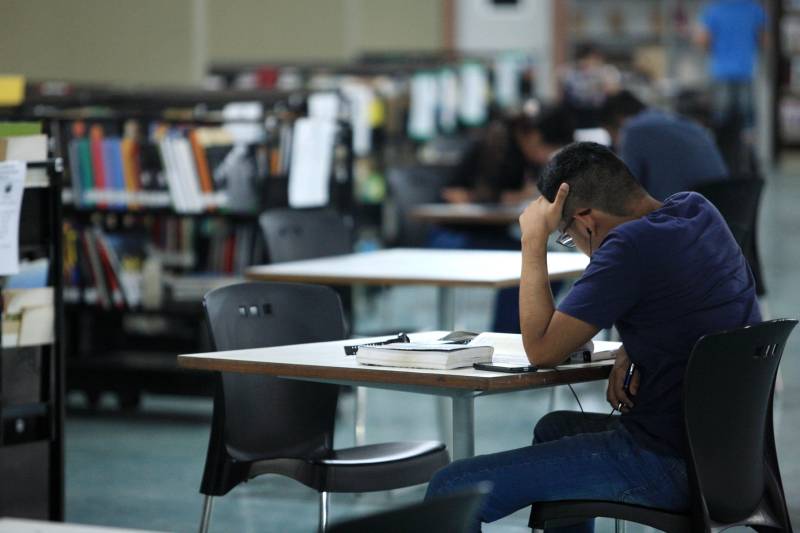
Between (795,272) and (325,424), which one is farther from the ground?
(325,424)

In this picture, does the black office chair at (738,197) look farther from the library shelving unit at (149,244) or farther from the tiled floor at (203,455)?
the library shelving unit at (149,244)

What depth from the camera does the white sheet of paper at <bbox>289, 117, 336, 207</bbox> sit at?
6359mm

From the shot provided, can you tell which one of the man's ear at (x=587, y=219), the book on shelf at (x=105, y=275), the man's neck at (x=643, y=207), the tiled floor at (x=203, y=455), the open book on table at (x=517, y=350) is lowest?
the tiled floor at (x=203, y=455)

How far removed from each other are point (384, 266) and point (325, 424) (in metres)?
1.54

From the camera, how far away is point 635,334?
9.70ft

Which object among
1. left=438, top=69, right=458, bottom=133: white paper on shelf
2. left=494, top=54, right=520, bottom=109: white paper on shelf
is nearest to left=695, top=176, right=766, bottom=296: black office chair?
left=438, top=69, right=458, bottom=133: white paper on shelf

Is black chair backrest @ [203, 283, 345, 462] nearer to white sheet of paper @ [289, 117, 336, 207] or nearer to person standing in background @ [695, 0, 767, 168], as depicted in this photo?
white sheet of paper @ [289, 117, 336, 207]

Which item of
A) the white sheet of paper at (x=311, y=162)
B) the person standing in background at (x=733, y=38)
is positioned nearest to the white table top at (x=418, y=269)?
the white sheet of paper at (x=311, y=162)

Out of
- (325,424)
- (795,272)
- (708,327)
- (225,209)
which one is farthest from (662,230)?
(795,272)

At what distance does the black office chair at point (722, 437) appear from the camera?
9.24ft

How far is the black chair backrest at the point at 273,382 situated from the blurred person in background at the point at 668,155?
2.73m

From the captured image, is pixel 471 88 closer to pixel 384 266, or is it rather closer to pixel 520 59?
pixel 520 59

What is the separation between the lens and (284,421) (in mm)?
3752

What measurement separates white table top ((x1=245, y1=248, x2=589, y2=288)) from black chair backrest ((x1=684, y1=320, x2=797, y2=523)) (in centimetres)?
167
